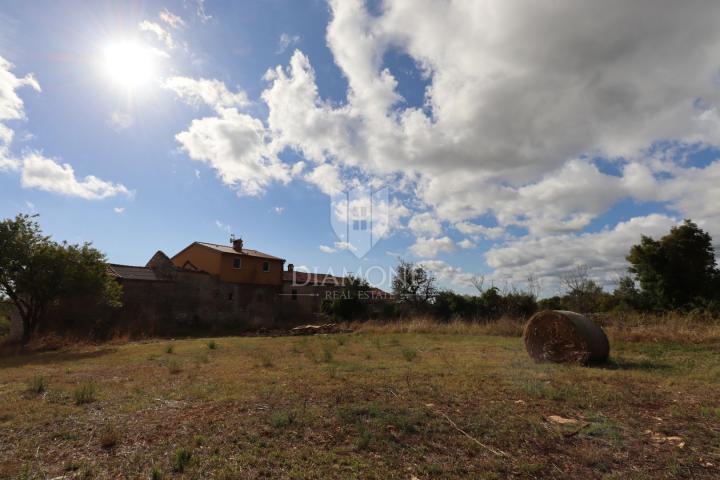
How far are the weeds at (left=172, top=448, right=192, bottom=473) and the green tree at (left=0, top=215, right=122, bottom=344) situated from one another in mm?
18216

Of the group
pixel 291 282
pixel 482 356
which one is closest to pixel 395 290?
pixel 291 282

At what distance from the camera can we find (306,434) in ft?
14.5

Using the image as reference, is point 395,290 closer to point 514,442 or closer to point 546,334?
point 546,334

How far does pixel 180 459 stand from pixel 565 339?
9.18 m

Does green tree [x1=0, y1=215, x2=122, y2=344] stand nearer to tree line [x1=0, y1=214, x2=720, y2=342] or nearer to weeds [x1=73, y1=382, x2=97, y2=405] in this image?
tree line [x1=0, y1=214, x2=720, y2=342]

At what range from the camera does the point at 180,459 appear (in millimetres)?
3713

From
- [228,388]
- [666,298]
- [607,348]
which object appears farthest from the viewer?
[666,298]

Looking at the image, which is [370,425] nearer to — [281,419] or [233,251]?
[281,419]

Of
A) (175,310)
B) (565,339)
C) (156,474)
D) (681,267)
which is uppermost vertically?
(681,267)

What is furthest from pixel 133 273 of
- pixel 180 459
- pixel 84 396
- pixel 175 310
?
pixel 180 459

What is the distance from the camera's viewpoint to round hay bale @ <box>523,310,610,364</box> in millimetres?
9354

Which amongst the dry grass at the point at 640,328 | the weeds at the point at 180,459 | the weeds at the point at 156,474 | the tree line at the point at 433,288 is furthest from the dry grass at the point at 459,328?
the weeds at the point at 156,474

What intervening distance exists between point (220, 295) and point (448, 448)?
3105 centimetres

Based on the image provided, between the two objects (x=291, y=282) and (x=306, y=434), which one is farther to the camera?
(x=291, y=282)
